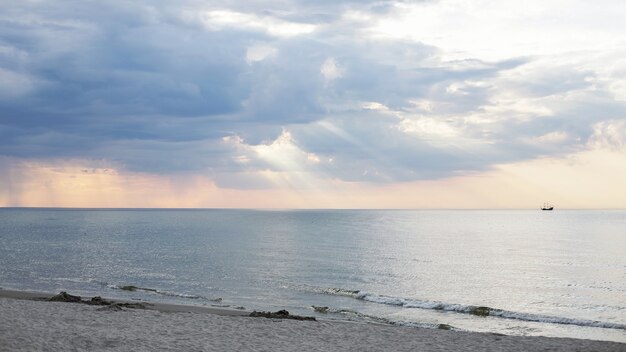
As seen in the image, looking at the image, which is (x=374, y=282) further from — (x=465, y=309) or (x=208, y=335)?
(x=208, y=335)

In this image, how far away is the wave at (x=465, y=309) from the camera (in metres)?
33.8

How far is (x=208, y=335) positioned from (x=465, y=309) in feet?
69.4

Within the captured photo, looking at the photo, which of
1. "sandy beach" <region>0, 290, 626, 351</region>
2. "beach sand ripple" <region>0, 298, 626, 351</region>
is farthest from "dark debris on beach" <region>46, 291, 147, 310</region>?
"beach sand ripple" <region>0, 298, 626, 351</region>

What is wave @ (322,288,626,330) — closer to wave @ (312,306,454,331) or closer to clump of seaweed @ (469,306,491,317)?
clump of seaweed @ (469,306,491,317)

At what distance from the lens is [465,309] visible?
37.6m

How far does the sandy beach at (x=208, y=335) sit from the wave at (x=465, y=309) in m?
10.9

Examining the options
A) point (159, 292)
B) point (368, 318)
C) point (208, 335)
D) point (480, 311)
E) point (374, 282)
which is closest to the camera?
point (208, 335)

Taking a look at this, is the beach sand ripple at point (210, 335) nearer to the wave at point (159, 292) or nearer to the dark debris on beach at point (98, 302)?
the dark debris on beach at point (98, 302)

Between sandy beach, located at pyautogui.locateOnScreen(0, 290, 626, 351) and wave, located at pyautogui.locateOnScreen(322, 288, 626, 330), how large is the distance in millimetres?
10923

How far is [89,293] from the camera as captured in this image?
136 ft

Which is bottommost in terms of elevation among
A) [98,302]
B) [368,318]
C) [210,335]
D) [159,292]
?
[159,292]

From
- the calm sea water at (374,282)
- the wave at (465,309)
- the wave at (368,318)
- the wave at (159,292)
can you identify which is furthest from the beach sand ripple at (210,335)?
the wave at (159,292)

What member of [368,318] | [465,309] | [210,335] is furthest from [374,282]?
[210,335]

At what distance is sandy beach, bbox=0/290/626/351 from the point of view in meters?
19.8
